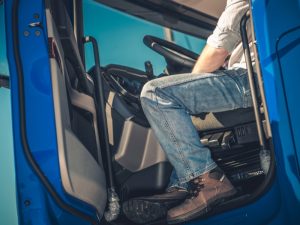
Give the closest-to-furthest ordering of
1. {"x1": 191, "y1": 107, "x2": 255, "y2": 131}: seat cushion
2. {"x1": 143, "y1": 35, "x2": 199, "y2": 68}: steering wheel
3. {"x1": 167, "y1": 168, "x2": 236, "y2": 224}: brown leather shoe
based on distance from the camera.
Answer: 1. {"x1": 167, "y1": 168, "x2": 236, "y2": 224}: brown leather shoe
2. {"x1": 191, "y1": 107, "x2": 255, "y2": 131}: seat cushion
3. {"x1": 143, "y1": 35, "x2": 199, "y2": 68}: steering wheel

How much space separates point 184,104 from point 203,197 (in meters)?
0.34

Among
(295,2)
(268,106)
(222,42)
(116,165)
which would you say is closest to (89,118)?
(116,165)

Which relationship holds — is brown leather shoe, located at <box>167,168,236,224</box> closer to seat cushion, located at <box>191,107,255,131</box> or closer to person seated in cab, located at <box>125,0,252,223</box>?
person seated in cab, located at <box>125,0,252,223</box>

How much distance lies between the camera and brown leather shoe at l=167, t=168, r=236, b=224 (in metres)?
1.10

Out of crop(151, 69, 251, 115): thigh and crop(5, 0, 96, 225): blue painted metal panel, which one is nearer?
crop(5, 0, 96, 225): blue painted metal panel

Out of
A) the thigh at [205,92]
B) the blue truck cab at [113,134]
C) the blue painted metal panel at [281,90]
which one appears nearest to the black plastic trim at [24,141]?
the blue truck cab at [113,134]

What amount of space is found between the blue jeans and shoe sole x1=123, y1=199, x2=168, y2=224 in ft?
0.39

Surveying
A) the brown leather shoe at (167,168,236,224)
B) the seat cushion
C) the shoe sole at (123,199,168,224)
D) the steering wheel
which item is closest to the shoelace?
the brown leather shoe at (167,168,236,224)

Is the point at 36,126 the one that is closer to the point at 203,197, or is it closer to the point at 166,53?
the point at 203,197

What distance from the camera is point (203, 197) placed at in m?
1.10

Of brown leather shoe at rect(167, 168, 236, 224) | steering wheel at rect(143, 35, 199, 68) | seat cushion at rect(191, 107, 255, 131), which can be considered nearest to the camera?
brown leather shoe at rect(167, 168, 236, 224)

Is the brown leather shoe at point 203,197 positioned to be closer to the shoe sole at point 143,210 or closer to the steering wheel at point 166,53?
the shoe sole at point 143,210

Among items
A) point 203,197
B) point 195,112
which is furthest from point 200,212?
point 195,112

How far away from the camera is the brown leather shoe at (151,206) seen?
3.75ft
